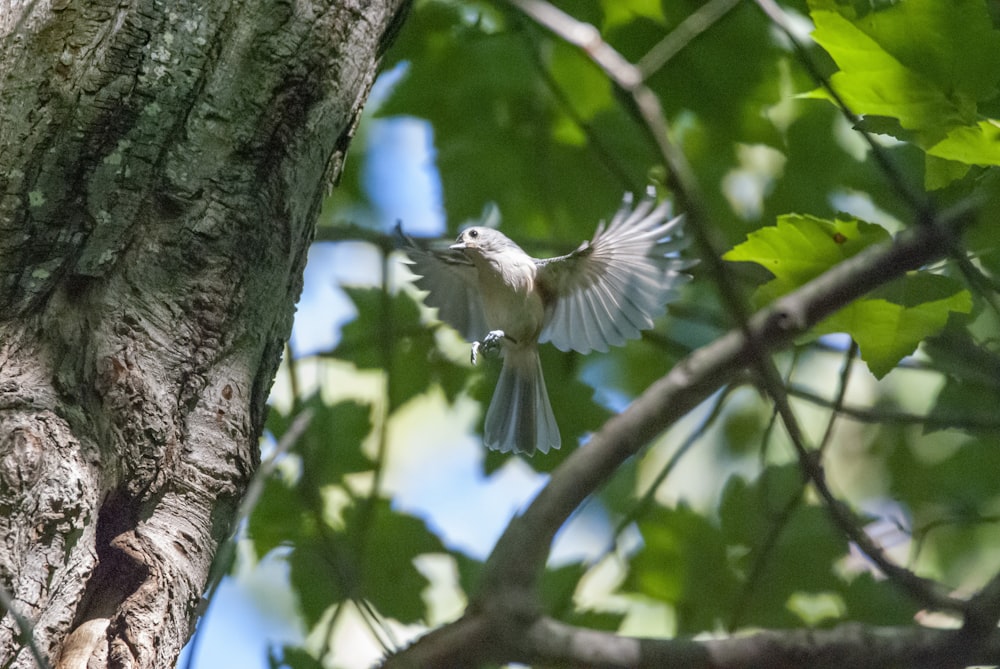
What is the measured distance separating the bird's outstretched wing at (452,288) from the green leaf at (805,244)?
159cm

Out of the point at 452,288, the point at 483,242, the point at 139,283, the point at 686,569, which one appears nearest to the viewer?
the point at 139,283

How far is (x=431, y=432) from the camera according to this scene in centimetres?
579

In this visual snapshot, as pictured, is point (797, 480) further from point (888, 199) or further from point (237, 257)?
point (237, 257)

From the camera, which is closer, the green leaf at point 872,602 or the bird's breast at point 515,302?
the green leaf at point 872,602

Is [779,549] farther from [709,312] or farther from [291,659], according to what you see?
[291,659]

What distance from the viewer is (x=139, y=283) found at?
1.55m

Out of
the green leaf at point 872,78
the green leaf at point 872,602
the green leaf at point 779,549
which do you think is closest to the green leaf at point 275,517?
the green leaf at point 779,549

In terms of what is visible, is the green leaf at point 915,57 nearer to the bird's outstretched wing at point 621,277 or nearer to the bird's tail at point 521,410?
the bird's outstretched wing at point 621,277

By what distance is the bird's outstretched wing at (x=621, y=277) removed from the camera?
108 inches

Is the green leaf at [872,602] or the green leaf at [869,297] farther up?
the green leaf at [869,297]

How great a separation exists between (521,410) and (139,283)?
5.67 ft

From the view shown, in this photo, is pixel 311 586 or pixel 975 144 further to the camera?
pixel 311 586

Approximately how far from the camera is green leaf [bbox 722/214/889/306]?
180 centimetres

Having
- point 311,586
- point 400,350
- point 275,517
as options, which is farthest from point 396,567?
point 400,350
